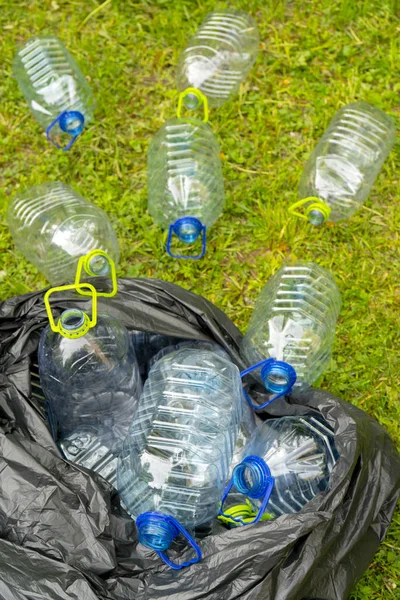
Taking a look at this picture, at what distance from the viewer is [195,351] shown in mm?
2275

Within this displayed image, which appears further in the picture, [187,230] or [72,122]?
[72,122]

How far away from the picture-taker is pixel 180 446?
81.2 inches

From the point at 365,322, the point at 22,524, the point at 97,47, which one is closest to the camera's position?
the point at 22,524

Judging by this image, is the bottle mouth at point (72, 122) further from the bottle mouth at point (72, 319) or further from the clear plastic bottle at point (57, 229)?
the bottle mouth at point (72, 319)

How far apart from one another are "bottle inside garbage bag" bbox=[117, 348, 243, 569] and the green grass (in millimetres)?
539

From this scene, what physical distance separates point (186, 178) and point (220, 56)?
2.51 feet

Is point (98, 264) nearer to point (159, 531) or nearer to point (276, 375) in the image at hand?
point (276, 375)

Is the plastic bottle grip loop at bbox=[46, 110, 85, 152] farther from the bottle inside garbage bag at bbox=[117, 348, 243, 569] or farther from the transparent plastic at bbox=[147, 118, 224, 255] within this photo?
the bottle inside garbage bag at bbox=[117, 348, 243, 569]

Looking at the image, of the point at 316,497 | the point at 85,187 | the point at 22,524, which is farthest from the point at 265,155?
the point at 22,524

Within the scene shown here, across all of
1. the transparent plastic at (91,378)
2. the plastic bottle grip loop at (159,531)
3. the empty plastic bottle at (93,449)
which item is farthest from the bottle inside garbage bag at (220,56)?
the plastic bottle grip loop at (159,531)

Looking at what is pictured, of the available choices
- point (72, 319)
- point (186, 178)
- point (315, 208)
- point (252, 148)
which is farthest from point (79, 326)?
point (252, 148)

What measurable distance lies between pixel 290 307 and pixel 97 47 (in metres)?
1.73

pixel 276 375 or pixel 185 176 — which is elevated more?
pixel 185 176

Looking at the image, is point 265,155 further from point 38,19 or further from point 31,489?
point 31,489
